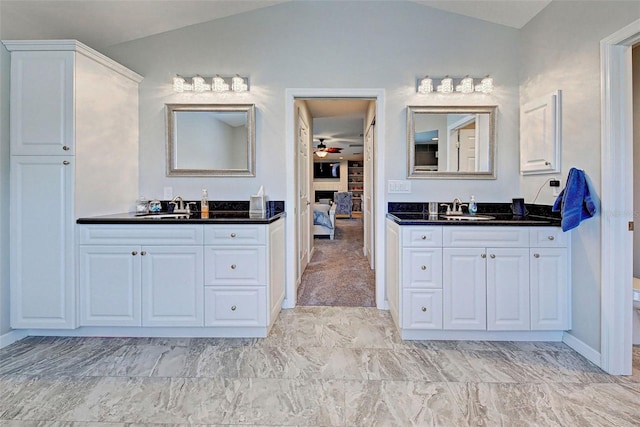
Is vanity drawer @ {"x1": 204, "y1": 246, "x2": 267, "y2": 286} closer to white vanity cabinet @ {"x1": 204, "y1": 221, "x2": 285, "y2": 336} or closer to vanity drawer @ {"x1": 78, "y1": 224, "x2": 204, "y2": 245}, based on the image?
white vanity cabinet @ {"x1": 204, "y1": 221, "x2": 285, "y2": 336}

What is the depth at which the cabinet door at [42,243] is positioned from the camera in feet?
7.75

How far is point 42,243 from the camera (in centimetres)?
240

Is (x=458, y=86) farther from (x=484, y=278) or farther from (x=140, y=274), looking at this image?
(x=140, y=274)

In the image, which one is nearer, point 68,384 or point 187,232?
point 68,384

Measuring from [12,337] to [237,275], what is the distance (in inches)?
63.4

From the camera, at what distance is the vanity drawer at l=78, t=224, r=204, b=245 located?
242 cm

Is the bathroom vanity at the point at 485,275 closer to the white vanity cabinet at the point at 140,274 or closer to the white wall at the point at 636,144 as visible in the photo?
the white wall at the point at 636,144

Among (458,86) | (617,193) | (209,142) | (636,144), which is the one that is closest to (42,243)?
(209,142)

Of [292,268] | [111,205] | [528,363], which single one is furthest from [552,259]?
[111,205]

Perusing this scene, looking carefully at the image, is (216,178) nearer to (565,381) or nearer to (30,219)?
(30,219)

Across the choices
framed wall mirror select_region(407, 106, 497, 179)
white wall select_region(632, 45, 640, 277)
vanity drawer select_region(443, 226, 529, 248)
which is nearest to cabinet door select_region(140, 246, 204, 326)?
vanity drawer select_region(443, 226, 529, 248)

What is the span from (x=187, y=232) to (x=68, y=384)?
106 cm

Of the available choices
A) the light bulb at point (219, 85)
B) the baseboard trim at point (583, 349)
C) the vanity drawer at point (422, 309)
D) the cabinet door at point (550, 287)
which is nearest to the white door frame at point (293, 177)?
the light bulb at point (219, 85)

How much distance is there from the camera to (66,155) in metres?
2.37
